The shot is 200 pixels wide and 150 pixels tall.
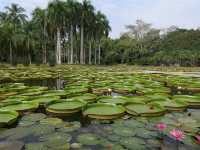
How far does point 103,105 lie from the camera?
14.6 feet

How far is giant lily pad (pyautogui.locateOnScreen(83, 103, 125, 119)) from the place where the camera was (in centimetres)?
392

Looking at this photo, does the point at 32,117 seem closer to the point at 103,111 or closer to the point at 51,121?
the point at 51,121

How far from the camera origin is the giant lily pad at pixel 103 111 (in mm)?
3920

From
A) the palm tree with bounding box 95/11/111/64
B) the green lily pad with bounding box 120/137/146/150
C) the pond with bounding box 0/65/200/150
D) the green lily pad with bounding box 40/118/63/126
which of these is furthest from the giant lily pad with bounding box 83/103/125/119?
the palm tree with bounding box 95/11/111/64

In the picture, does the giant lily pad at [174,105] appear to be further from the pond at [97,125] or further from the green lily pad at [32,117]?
the green lily pad at [32,117]

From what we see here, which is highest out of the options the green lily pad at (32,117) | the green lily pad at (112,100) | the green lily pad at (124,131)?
the green lily pad at (112,100)

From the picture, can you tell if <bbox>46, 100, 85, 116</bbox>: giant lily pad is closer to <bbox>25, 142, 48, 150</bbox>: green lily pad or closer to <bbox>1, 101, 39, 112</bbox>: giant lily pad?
<bbox>1, 101, 39, 112</bbox>: giant lily pad

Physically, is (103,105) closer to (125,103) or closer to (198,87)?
(125,103)

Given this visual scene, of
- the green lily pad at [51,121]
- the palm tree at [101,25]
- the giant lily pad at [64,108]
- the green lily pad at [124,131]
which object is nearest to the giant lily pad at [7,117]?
the green lily pad at [51,121]

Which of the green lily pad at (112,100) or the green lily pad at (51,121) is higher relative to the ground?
the green lily pad at (112,100)

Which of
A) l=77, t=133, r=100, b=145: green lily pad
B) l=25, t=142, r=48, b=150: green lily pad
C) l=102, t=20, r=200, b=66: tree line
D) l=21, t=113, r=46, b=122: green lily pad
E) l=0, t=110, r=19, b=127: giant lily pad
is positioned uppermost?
l=102, t=20, r=200, b=66: tree line

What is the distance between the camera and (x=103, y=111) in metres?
4.15

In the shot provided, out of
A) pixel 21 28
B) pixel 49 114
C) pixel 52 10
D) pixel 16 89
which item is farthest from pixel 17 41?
pixel 49 114

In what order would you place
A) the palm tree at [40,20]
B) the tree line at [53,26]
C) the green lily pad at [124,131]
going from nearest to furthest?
the green lily pad at [124,131]
the tree line at [53,26]
the palm tree at [40,20]
